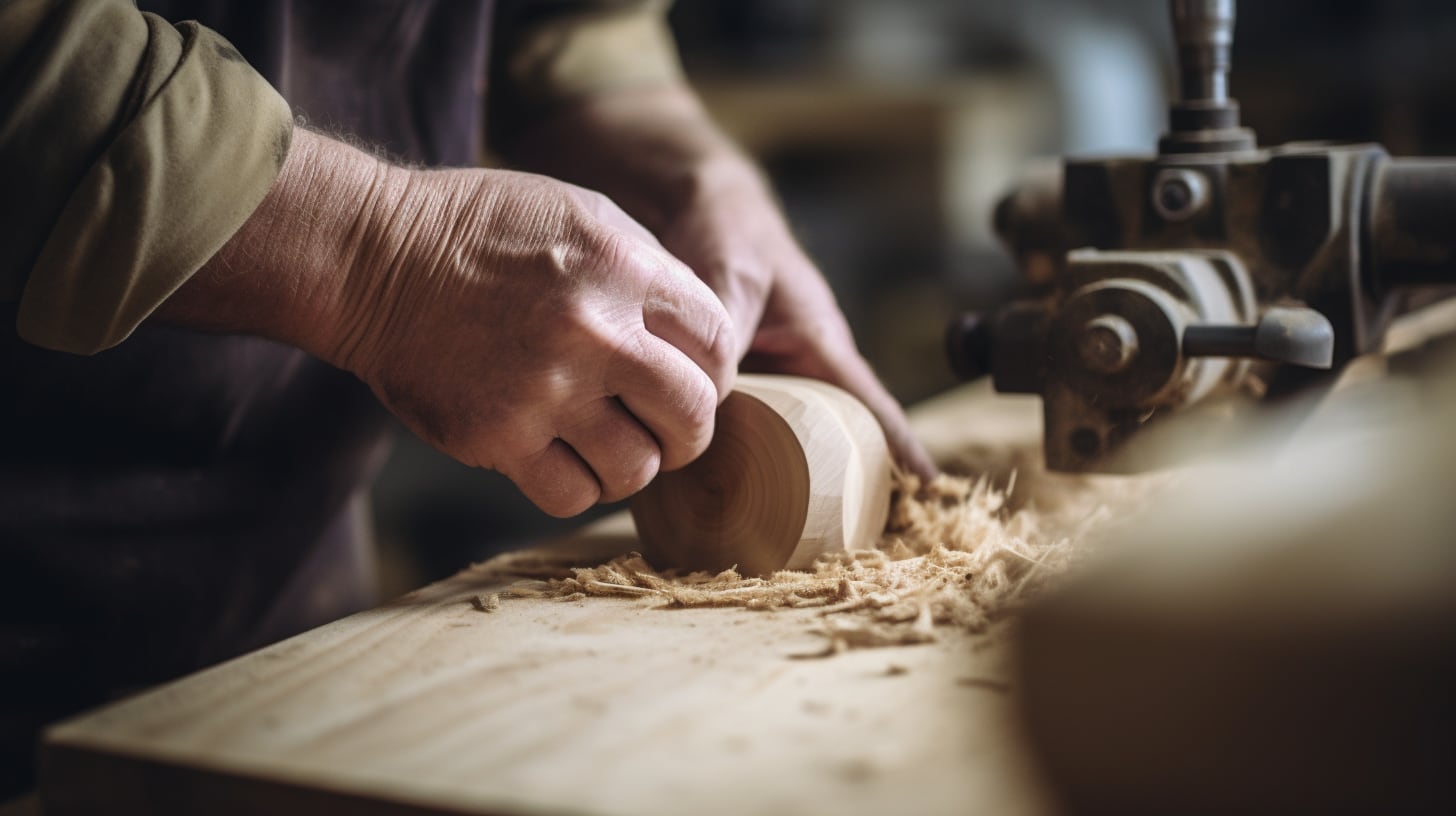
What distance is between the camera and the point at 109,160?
0.79 m

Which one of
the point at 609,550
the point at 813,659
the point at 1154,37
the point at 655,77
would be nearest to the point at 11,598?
the point at 609,550

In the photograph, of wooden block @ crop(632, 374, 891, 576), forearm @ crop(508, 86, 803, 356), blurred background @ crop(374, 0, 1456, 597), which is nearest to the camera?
wooden block @ crop(632, 374, 891, 576)

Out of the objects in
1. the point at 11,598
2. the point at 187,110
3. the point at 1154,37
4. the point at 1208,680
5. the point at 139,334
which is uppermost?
the point at 1154,37

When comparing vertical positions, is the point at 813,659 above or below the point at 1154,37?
below

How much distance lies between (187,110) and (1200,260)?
32.9 inches

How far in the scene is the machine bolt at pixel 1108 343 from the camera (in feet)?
3.37

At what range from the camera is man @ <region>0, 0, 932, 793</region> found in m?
0.81

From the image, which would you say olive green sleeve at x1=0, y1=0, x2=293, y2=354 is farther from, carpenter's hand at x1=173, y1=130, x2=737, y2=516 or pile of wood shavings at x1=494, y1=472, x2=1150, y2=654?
pile of wood shavings at x1=494, y1=472, x2=1150, y2=654

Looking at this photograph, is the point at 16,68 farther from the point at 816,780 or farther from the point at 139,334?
the point at 816,780

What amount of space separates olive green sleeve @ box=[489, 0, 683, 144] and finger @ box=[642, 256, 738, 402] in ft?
2.45

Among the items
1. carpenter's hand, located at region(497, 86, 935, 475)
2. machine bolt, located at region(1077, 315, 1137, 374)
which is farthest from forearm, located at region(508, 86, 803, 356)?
machine bolt, located at region(1077, 315, 1137, 374)

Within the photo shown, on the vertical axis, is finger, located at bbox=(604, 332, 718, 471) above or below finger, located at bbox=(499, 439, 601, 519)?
above

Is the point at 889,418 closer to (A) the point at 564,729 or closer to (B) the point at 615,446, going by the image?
(B) the point at 615,446

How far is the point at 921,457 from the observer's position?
124cm
